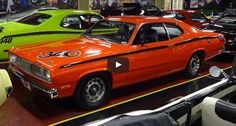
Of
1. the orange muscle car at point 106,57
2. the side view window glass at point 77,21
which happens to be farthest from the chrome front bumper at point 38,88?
the side view window glass at point 77,21

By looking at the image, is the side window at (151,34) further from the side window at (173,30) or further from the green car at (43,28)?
the green car at (43,28)

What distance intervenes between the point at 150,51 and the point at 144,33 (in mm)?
370

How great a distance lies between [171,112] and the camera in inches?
91.4

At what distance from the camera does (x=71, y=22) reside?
297 inches

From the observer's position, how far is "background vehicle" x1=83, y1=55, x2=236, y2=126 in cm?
199

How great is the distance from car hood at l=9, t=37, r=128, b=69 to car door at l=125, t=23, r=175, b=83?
0.33 metres

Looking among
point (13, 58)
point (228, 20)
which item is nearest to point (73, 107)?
point (13, 58)

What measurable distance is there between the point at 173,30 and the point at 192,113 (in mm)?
3573

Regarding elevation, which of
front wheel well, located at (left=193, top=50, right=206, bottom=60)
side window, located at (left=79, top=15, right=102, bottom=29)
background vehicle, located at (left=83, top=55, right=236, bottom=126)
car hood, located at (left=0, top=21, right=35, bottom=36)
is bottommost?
front wheel well, located at (left=193, top=50, right=206, bottom=60)

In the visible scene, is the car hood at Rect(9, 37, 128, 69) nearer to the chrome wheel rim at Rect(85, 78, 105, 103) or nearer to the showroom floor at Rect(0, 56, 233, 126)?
the chrome wheel rim at Rect(85, 78, 105, 103)

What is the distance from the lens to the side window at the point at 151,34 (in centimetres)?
509

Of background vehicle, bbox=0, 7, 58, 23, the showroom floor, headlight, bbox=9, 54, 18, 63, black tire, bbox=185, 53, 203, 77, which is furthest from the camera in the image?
background vehicle, bbox=0, 7, 58, 23

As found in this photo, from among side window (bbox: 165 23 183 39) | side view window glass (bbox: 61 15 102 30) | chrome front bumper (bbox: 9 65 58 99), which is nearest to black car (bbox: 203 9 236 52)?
side window (bbox: 165 23 183 39)

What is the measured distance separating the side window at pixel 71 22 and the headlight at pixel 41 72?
321 cm
